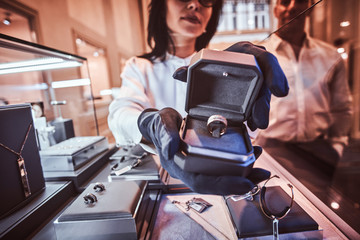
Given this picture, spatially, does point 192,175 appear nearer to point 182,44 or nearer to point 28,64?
point 182,44

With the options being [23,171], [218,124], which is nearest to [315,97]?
[218,124]

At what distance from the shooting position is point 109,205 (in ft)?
1.58

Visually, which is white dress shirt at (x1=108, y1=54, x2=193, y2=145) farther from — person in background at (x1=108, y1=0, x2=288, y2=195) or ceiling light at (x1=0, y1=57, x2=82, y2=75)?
ceiling light at (x1=0, y1=57, x2=82, y2=75)

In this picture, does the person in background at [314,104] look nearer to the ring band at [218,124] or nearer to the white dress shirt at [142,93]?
the white dress shirt at [142,93]

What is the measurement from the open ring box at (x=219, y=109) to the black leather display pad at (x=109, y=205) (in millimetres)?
238

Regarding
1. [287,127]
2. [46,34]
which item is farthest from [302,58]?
[46,34]

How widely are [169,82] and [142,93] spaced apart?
7.2 inches

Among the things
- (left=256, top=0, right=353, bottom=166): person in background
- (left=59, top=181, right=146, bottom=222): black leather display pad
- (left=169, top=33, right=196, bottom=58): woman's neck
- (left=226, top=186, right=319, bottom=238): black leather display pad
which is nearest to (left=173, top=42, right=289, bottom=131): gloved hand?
(left=226, top=186, right=319, bottom=238): black leather display pad

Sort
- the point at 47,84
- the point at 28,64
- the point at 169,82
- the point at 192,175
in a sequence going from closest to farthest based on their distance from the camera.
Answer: the point at 192,175 → the point at 169,82 → the point at 28,64 → the point at 47,84

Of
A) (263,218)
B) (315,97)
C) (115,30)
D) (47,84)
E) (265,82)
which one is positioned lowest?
(263,218)

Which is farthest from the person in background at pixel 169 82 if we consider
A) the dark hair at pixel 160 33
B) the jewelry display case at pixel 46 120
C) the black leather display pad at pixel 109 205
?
the jewelry display case at pixel 46 120

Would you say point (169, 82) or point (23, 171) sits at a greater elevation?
point (169, 82)

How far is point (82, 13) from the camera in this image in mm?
2490

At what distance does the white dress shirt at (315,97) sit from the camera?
1.31m
